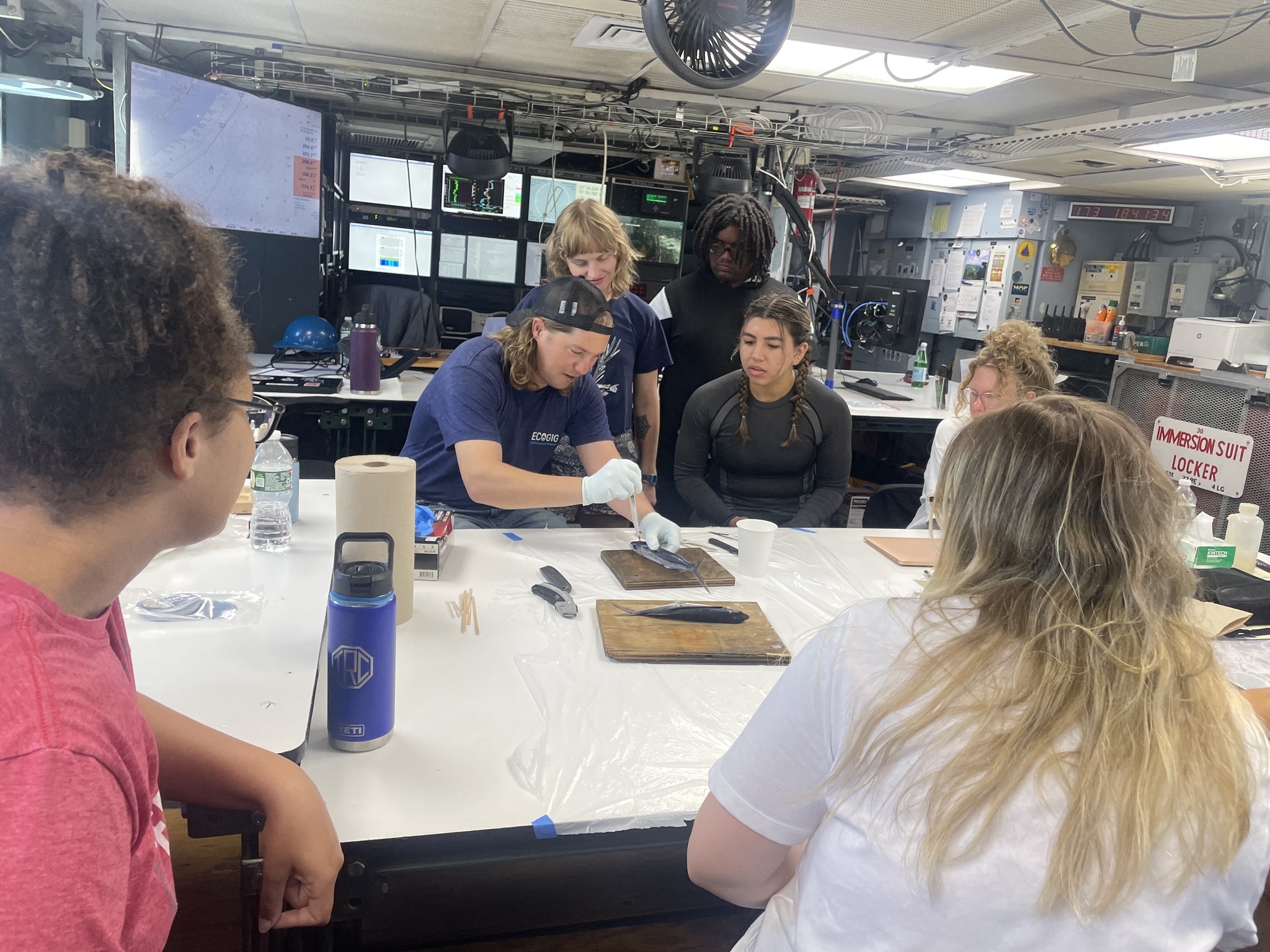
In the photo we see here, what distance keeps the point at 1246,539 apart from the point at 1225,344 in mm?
2647

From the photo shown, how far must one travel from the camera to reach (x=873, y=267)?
9.34 metres

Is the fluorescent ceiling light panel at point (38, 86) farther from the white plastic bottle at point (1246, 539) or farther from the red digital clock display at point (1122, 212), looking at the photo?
the red digital clock display at point (1122, 212)

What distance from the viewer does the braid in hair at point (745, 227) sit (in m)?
3.27

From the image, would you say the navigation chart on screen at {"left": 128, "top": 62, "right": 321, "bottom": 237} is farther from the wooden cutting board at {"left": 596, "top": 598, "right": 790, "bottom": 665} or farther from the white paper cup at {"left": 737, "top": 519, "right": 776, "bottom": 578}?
the wooden cutting board at {"left": 596, "top": 598, "right": 790, "bottom": 665}

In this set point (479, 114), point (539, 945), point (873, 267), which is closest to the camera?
point (539, 945)

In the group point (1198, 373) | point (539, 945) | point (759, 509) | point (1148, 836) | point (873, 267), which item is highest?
point (873, 267)

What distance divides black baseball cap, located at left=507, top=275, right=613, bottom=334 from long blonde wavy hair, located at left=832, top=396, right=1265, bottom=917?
133 centimetres

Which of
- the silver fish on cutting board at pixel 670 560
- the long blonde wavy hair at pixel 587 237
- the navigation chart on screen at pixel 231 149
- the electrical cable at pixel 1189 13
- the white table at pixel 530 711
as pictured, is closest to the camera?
the white table at pixel 530 711

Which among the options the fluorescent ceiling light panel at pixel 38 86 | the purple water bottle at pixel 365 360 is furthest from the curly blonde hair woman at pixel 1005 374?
the fluorescent ceiling light panel at pixel 38 86

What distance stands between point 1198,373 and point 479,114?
422 centimetres

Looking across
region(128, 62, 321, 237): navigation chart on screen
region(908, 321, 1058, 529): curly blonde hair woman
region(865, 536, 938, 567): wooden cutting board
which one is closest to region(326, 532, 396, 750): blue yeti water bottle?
region(865, 536, 938, 567): wooden cutting board

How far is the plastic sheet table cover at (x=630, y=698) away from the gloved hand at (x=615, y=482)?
0.15m

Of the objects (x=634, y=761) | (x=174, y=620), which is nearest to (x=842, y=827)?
(x=634, y=761)

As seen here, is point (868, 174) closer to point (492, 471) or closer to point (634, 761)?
point (492, 471)
